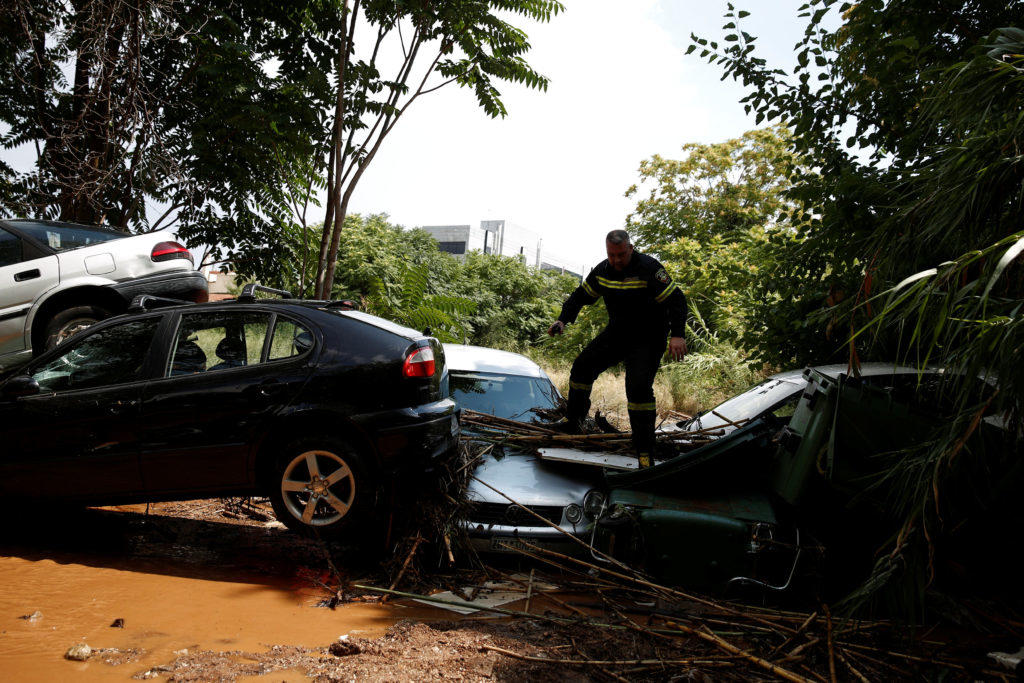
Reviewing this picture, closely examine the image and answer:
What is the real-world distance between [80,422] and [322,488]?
1667 mm

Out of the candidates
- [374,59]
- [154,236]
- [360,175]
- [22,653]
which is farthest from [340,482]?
[374,59]

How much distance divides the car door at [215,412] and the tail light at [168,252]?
341cm

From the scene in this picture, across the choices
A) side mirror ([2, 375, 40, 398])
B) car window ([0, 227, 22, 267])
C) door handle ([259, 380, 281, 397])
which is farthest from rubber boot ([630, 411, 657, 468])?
car window ([0, 227, 22, 267])

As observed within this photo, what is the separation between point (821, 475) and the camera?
155 inches

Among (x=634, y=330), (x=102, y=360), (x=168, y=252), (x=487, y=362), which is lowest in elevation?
(x=102, y=360)

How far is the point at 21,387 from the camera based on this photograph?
14.6ft

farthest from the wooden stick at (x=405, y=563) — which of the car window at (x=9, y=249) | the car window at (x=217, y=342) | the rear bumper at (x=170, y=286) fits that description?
the car window at (x=9, y=249)

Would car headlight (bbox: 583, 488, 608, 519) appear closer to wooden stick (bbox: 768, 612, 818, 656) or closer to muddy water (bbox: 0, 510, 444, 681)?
muddy water (bbox: 0, 510, 444, 681)

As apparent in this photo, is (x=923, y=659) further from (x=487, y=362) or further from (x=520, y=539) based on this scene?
(x=487, y=362)

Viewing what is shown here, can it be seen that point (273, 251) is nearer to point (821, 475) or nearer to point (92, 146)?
point (92, 146)

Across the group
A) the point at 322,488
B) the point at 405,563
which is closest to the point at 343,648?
the point at 405,563

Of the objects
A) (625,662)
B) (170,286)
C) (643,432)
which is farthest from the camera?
(170,286)

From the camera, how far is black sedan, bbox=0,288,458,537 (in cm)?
425

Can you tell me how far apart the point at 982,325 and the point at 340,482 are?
11.2 ft
